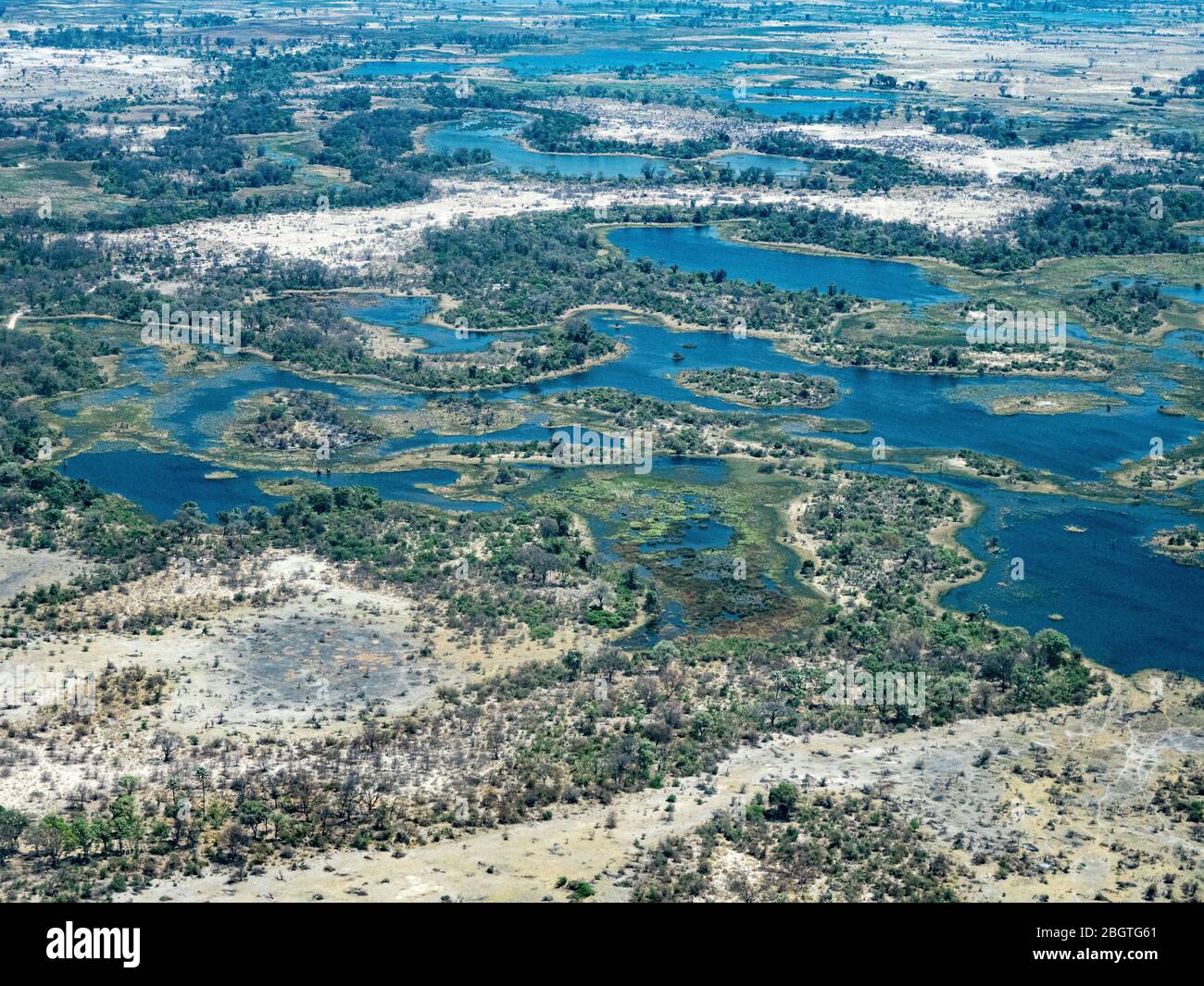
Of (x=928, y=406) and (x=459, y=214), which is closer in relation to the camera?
(x=928, y=406)

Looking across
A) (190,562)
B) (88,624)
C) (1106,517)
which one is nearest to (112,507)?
(190,562)

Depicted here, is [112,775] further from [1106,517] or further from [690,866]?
[1106,517]

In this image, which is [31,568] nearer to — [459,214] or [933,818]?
[933,818]

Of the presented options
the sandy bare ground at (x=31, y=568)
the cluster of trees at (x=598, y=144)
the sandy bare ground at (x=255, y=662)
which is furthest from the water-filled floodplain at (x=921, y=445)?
the cluster of trees at (x=598, y=144)

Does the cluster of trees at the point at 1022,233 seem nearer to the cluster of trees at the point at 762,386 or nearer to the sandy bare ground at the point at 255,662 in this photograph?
the cluster of trees at the point at 762,386

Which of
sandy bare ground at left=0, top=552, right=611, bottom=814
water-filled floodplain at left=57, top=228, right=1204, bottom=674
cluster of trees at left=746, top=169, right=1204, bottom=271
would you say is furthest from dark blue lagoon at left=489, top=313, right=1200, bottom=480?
sandy bare ground at left=0, top=552, right=611, bottom=814

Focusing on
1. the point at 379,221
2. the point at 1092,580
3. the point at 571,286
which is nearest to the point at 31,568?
the point at 1092,580
